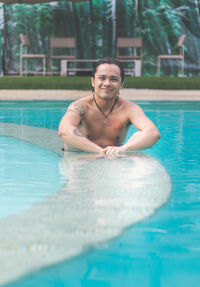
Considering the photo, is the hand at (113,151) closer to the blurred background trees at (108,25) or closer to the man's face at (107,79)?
the man's face at (107,79)

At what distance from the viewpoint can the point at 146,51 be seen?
588 inches

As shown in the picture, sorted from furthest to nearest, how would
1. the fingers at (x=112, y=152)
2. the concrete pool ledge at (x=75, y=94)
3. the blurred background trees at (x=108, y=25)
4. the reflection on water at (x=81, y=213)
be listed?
the blurred background trees at (x=108, y=25) → the concrete pool ledge at (x=75, y=94) → the fingers at (x=112, y=152) → the reflection on water at (x=81, y=213)

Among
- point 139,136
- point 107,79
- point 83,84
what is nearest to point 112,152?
point 139,136

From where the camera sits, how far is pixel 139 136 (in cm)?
397

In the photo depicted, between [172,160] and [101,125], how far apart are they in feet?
2.16

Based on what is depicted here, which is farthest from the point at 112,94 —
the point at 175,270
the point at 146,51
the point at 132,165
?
the point at 146,51

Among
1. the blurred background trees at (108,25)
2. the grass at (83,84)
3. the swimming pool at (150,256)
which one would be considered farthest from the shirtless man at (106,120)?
the blurred background trees at (108,25)

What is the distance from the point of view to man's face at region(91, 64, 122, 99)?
3910mm

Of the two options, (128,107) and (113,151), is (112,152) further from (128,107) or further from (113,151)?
(128,107)

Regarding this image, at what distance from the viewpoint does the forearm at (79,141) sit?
12.9 feet

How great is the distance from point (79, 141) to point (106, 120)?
1.14 ft

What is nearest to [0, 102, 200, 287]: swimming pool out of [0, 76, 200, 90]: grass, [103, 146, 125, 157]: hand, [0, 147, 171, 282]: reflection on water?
[0, 147, 171, 282]: reflection on water

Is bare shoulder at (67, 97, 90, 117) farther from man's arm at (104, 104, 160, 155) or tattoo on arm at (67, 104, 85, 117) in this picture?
man's arm at (104, 104, 160, 155)

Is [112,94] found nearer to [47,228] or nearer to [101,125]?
[101,125]
